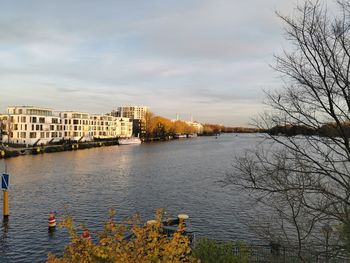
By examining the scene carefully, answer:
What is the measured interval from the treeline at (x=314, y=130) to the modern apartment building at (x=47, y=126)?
4258 inches

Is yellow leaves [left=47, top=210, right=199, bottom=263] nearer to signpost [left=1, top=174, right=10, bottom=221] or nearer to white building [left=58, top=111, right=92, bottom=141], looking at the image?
signpost [left=1, top=174, right=10, bottom=221]

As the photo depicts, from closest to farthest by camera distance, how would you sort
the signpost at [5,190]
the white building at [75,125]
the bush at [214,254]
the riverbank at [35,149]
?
the bush at [214,254], the signpost at [5,190], the riverbank at [35,149], the white building at [75,125]

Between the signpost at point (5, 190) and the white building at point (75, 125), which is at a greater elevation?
the white building at point (75, 125)

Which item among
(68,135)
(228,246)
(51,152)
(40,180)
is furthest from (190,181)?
(68,135)

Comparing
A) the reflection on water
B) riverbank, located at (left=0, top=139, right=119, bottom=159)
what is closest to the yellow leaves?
the reflection on water

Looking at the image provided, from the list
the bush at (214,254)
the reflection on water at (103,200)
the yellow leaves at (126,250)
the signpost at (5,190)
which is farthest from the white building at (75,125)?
the yellow leaves at (126,250)

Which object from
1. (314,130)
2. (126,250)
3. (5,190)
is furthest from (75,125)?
(126,250)

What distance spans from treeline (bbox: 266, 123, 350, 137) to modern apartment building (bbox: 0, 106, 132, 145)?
108163 mm

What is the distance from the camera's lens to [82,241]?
9.48m

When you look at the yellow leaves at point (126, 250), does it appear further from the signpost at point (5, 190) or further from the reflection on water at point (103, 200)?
→ the signpost at point (5, 190)

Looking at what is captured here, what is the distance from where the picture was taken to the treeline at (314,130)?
1021 centimetres

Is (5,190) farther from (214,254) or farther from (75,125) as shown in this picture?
(75,125)

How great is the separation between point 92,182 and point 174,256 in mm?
43127

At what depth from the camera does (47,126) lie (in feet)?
401
